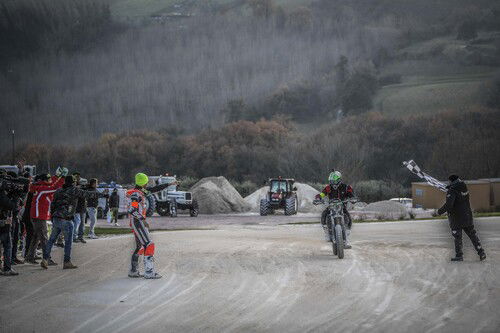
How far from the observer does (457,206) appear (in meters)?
18.2

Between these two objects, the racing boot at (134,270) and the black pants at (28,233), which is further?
the black pants at (28,233)

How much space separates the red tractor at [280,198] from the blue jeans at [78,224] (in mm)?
27649

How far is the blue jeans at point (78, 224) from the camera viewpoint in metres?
24.4

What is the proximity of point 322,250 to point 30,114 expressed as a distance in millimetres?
122853

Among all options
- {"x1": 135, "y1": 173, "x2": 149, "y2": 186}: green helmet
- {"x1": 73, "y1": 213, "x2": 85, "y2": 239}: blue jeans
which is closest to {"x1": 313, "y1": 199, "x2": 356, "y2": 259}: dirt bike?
{"x1": 135, "y1": 173, "x2": 149, "y2": 186}: green helmet

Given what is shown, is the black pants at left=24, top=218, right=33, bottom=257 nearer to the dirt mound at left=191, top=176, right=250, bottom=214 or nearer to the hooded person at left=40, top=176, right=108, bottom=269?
the hooded person at left=40, top=176, right=108, bottom=269

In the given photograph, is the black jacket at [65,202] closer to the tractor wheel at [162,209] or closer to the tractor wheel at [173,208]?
the tractor wheel at [173,208]

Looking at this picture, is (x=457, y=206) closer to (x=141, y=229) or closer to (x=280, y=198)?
(x=141, y=229)

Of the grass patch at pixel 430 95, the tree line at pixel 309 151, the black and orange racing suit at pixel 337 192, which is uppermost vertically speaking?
the grass patch at pixel 430 95

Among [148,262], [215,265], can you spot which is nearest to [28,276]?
[148,262]

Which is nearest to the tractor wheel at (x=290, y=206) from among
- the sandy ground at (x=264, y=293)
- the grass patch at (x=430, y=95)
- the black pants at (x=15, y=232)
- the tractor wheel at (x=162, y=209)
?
the tractor wheel at (x=162, y=209)

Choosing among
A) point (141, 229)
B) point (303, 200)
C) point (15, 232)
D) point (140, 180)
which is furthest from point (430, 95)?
point (141, 229)

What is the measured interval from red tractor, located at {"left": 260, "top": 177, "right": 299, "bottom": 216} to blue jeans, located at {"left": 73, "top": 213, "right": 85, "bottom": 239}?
27.6m

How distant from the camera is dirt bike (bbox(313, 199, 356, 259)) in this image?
742 inches
